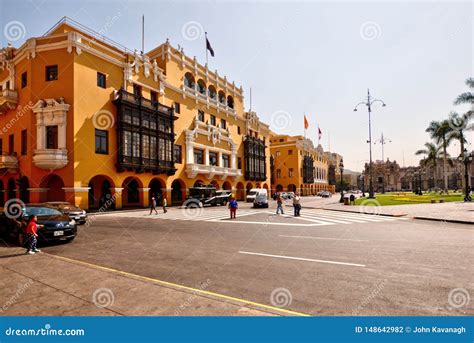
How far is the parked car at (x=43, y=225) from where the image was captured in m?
9.77

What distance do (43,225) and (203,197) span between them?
76.2 feet

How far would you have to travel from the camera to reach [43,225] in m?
9.63

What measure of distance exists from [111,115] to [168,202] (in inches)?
484

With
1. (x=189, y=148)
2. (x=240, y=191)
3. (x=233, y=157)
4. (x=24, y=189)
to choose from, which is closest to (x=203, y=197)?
(x=189, y=148)

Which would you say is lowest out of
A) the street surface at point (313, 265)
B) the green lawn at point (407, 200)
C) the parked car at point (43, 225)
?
the green lawn at point (407, 200)

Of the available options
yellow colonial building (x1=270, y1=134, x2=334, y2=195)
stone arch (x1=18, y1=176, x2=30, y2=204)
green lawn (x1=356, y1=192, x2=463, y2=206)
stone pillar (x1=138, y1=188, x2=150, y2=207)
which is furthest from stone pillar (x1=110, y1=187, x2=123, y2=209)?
yellow colonial building (x1=270, y1=134, x2=334, y2=195)

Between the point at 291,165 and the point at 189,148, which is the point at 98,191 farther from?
the point at 291,165

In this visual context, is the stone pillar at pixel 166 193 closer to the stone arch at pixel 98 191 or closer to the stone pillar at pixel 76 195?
the stone arch at pixel 98 191

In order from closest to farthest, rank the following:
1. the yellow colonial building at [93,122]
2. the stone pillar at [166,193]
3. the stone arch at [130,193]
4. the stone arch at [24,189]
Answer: the yellow colonial building at [93,122], the stone arch at [24,189], the stone arch at [130,193], the stone pillar at [166,193]

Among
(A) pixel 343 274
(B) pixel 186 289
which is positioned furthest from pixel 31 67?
(A) pixel 343 274

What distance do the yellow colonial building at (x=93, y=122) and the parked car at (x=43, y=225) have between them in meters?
13.8

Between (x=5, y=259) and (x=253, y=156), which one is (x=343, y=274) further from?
(x=253, y=156)

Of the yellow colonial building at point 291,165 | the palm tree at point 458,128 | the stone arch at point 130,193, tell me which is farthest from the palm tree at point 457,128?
the stone arch at point 130,193

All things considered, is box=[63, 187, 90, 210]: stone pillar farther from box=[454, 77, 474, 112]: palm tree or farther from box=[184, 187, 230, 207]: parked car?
box=[454, 77, 474, 112]: palm tree
